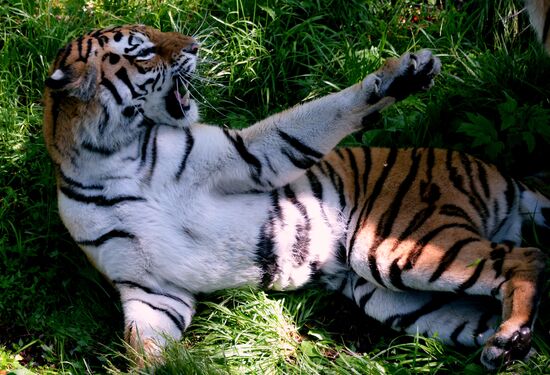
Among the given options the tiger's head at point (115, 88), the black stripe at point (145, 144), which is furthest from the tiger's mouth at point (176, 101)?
the black stripe at point (145, 144)

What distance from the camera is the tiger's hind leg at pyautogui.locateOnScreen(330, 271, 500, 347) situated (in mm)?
3207

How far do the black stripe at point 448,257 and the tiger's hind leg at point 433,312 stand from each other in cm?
19

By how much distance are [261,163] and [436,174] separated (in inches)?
29.8

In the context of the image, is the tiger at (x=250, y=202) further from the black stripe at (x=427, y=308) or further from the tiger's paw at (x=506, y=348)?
the tiger's paw at (x=506, y=348)

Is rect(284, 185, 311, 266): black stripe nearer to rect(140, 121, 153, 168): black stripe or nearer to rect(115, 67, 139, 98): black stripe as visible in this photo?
rect(140, 121, 153, 168): black stripe

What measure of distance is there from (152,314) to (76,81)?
0.99 m

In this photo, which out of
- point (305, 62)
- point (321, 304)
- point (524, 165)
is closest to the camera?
point (321, 304)

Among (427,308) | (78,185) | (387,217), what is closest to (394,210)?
(387,217)

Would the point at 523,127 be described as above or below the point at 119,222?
above

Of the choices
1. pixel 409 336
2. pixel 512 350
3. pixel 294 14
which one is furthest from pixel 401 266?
pixel 294 14

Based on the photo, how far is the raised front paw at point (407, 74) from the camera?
3.24 meters

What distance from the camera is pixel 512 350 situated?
290 cm

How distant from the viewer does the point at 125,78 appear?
3369 mm

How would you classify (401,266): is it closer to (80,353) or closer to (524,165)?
(524,165)
